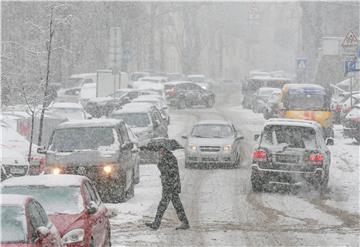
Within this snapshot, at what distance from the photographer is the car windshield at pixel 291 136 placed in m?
21.9

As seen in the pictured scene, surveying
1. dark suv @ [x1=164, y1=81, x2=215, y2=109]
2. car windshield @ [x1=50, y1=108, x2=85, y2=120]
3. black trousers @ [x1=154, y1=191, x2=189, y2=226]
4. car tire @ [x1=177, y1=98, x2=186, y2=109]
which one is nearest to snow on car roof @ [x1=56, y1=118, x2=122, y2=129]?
black trousers @ [x1=154, y1=191, x2=189, y2=226]

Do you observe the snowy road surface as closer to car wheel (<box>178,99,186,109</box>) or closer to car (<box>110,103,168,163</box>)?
car (<box>110,103,168,163</box>)

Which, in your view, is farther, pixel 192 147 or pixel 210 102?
pixel 210 102

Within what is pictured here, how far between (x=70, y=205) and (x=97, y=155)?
23.2 ft

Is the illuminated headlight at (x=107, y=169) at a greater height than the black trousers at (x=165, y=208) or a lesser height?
greater

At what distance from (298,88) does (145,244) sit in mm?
20802

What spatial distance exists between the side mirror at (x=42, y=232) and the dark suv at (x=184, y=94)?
4654 cm

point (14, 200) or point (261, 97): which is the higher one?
point (14, 200)

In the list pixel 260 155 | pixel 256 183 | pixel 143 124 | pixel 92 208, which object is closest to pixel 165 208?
pixel 92 208

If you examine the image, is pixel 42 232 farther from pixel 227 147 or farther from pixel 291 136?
pixel 227 147

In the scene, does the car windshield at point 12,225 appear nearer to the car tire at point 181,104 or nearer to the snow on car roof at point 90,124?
the snow on car roof at point 90,124

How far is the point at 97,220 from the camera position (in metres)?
12.7

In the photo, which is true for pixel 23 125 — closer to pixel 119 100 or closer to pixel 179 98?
pixel 119 100

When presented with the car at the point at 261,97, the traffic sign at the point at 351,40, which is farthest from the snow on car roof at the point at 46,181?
the car at the point at 261,97
